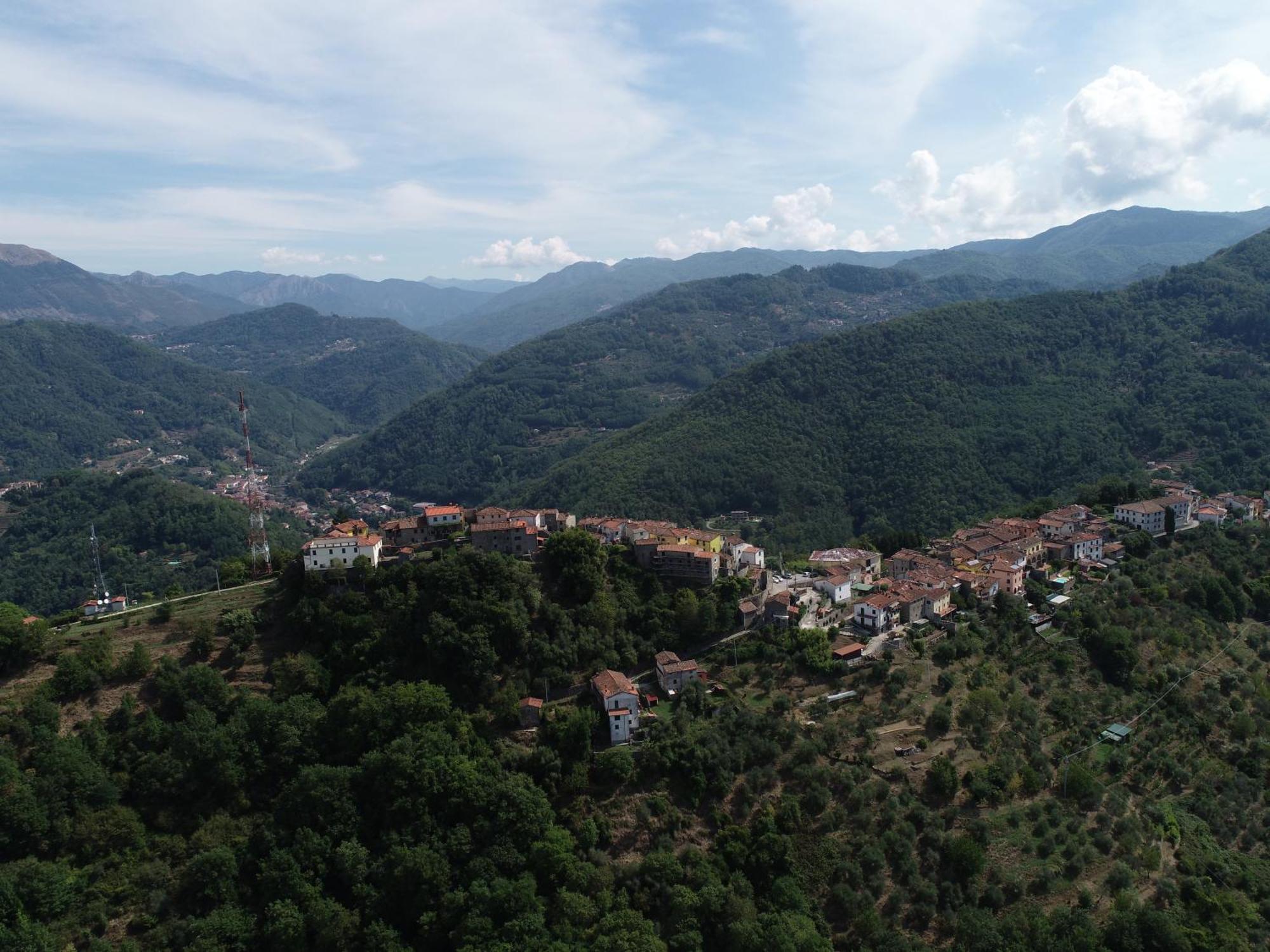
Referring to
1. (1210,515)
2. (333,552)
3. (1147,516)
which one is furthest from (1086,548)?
(333,552)

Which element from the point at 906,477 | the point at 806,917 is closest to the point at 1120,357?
the point at 906,477

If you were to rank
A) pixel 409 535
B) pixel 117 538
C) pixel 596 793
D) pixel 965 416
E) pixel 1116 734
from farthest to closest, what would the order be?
pixel 965 416 < pixel 117 538 < pixel 409 535 < pixel 1116 734 < pixel 596 793

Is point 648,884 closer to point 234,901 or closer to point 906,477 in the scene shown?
point 234,901

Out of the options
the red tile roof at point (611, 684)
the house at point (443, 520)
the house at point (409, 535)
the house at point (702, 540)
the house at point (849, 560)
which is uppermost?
the house at point (443, 520)

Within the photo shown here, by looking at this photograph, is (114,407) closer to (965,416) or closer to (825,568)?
(965,416)


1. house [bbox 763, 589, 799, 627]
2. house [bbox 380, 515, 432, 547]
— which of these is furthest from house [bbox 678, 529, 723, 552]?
house [bbox 380, 515, 432, 547]

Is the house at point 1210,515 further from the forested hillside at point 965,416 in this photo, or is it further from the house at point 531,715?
the house at point 531,715

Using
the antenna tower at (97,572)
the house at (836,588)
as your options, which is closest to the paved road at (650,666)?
the house at (836,588)
